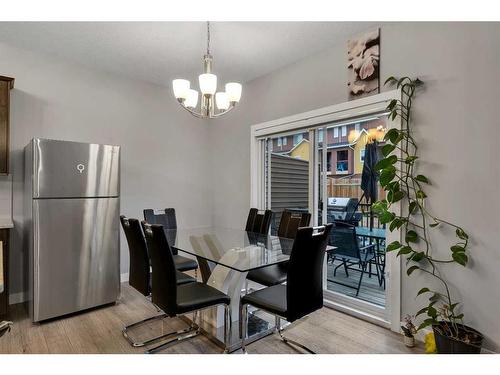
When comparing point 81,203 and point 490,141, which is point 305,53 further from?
point 81,203

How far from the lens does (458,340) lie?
197 cm

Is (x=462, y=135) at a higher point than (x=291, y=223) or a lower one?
higher

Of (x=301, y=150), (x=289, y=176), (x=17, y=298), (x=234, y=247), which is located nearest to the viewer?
(x=234, y=247)

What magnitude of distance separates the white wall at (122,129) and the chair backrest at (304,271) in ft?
8.82

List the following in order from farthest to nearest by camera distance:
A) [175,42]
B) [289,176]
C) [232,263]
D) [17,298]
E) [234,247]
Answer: [289,176] < [17,298] < [175,42] < [234,247] < [232,263]

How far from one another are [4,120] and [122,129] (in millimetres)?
1202

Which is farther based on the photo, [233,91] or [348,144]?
[348,144]

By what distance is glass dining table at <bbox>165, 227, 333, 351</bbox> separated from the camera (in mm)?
2182

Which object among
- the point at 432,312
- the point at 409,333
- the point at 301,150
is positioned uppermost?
the point at 301,150

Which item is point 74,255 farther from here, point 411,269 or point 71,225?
point 411,269

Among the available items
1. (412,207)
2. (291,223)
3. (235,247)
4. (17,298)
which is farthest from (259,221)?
(17,298)
